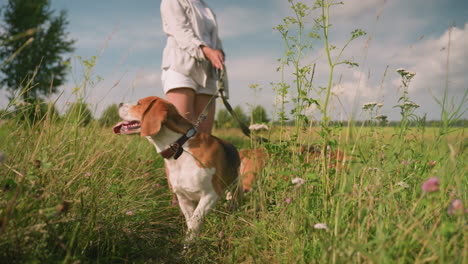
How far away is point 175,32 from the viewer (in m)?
3.46

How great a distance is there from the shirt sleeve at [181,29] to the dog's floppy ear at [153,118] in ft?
3.28

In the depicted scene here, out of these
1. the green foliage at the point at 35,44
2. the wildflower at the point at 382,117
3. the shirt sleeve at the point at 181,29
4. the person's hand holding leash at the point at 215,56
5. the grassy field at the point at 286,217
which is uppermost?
the green foliage at the point at 35,44

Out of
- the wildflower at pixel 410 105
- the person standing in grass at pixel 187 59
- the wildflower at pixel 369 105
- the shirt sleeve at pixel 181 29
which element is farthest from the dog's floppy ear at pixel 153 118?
the wildflower at pixel 410 105

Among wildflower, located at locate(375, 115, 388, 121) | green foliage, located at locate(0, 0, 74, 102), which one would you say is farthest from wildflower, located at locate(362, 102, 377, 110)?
green foliage, located at locate(0, 0, 74, 102)

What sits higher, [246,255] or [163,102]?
[163,102]

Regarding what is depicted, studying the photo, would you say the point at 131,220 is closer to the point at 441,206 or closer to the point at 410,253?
the point at 410,253

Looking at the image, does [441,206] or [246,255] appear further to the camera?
[246,255]

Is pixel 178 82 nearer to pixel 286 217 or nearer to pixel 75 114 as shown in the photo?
pixel 75 114

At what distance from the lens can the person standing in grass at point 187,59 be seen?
3379 millimetres

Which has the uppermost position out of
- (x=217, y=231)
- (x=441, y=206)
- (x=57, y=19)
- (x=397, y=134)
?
(x=57, y=19)

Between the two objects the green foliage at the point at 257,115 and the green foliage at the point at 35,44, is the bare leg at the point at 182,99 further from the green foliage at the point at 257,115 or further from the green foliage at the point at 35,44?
the green foliage at the point at 35,44

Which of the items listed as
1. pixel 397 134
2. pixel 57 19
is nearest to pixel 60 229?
pixel 397 134

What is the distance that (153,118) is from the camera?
255cm

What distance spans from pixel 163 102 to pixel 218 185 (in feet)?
2.86
